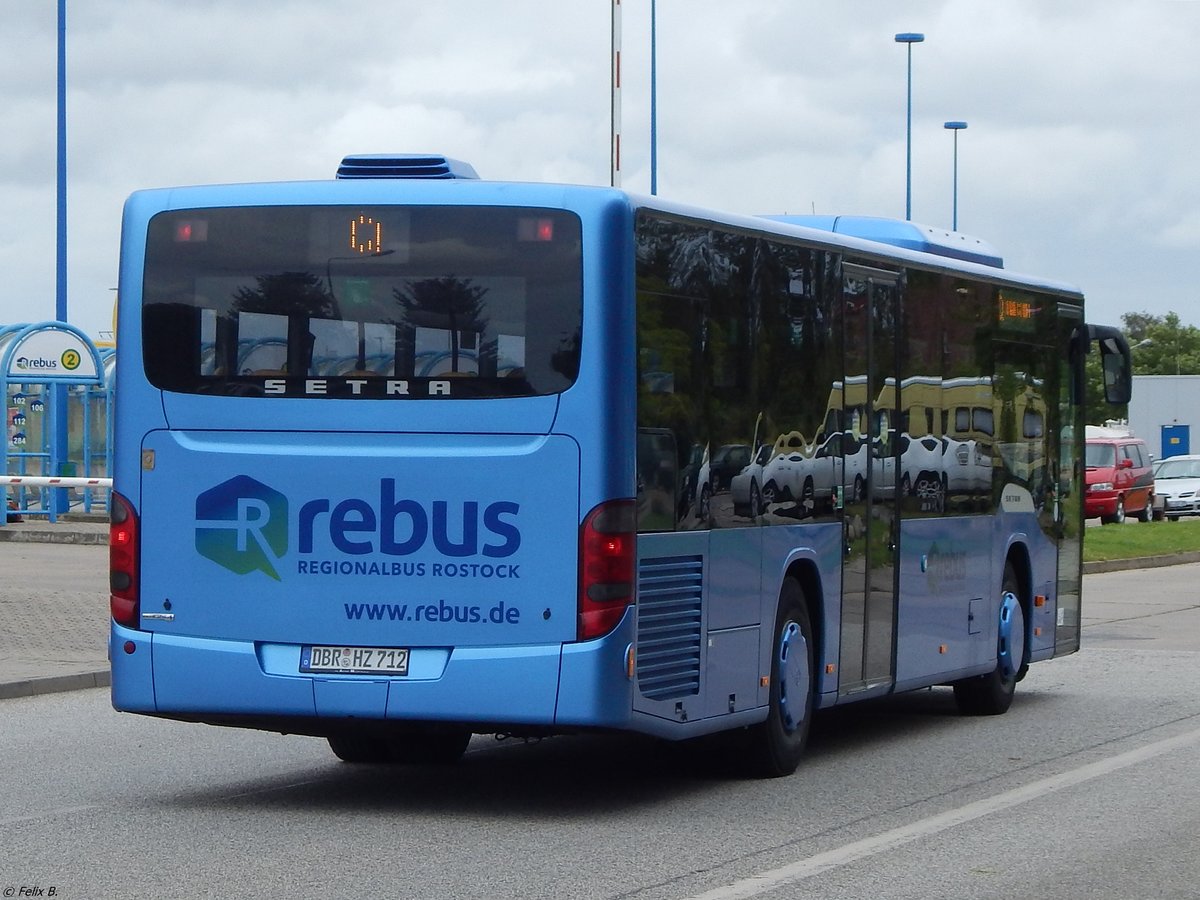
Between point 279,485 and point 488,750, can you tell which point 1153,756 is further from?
point 279,485

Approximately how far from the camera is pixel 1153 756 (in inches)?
467

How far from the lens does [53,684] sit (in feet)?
48.6

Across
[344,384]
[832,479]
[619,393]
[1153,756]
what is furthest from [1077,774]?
[344,384]

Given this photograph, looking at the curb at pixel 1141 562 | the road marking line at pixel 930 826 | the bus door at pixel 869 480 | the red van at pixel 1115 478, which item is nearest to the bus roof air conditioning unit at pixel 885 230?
the bus door at pixel 869 480

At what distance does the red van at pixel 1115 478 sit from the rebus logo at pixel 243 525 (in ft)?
136

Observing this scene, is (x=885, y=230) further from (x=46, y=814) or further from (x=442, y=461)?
(x=46, y=814)

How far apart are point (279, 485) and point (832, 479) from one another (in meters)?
3.36

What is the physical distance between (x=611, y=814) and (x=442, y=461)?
173cm

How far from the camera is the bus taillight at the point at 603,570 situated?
9.21m

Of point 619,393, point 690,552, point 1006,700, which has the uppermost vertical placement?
point 619,393

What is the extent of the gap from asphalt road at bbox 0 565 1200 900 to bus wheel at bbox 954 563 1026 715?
244mm

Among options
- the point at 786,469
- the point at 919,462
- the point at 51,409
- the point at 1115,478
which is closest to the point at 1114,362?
the point at 919,462

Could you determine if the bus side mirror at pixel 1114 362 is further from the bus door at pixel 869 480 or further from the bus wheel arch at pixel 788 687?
the bus wheel arch at pixel 788 687

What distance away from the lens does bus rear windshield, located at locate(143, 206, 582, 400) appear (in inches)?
368
